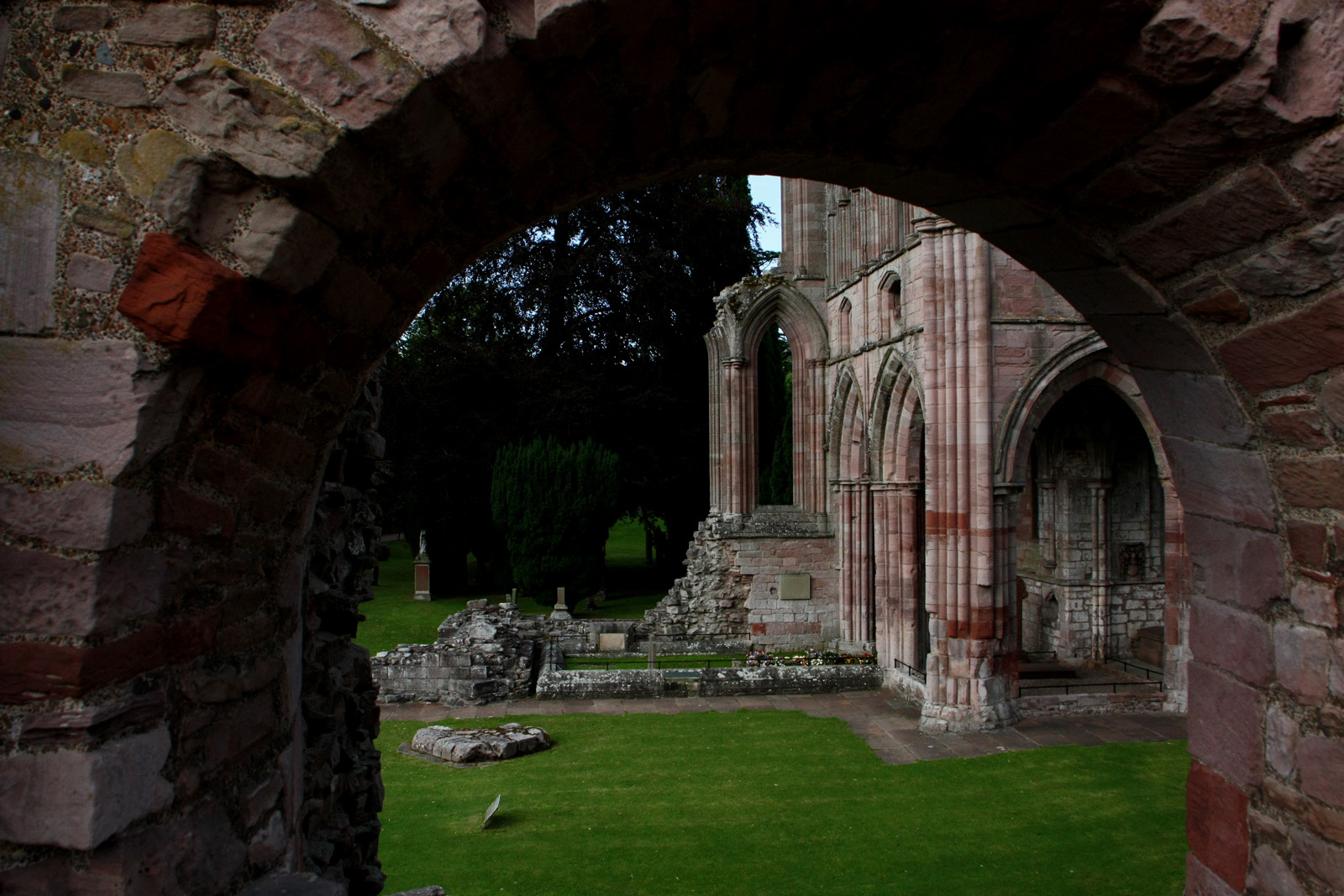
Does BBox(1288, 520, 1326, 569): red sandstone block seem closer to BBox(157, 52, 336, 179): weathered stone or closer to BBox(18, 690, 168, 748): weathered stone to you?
BBox(157, 52, 336, 179): weathered stone

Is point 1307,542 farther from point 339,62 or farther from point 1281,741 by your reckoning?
point 339,62

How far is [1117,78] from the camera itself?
6.43 ft

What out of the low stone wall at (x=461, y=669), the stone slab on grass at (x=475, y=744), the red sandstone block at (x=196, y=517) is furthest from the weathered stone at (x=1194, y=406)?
the low stone wall at (x=461, y=669)

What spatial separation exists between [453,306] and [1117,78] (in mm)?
22888

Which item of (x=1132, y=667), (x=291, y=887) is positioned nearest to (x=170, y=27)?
(x=291, y=887)

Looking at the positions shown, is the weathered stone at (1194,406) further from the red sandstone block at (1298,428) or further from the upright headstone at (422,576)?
the upright headstone at (422,576)

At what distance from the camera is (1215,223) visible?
6.91ft

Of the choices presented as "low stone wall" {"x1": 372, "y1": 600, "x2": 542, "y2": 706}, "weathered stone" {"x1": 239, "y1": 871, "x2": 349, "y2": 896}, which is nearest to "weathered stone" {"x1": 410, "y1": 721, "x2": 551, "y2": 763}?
"low stone wall" {"x1": 372, "y1": 600, "x2": 542, "y2": 706}

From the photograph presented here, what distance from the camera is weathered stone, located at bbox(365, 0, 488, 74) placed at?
164cm

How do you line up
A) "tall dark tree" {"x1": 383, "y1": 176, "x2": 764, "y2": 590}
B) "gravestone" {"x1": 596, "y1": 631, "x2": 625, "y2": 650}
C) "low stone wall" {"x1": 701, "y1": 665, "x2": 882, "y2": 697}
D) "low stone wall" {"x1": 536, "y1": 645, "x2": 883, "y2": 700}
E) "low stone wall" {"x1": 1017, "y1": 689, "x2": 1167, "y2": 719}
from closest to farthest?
"low stone wall" {"x1": 1017, "y1": 689, "x2": 1167, "y2": 719} → "low stone wall" {"x1": 536, "y1": 645, "x2": 883, "y2": 700} → "low stone wall" {"x1": 701, "y1": 665, "x2": 882, "y2": 697} → "gravestone" {"x1": 596, "y1": 631, "x2": 625, "y2": 650} → "tall dark tree" {"x1": 383, "y1": 176, "x2": 764, "y2": 590}

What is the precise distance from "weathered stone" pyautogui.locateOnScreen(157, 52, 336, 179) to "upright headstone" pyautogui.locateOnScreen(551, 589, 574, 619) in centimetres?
1654

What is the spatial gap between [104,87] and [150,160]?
0.54 ft

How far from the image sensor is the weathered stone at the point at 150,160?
1616 mm

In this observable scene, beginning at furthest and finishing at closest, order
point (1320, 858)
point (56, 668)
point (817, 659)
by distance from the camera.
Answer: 1. point (817, 659)
2. point (1320, 858)
3. point (56, 668)
